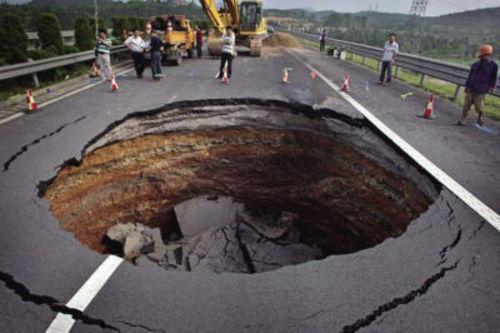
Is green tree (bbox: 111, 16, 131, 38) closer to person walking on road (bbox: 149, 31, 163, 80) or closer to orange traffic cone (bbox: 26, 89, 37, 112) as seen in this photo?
person walking on road (bbox: 149, 31, 163, 80)

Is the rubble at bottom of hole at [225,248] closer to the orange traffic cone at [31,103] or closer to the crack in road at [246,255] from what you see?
the crack in road at [246,255]

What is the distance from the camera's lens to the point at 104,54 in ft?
36.4

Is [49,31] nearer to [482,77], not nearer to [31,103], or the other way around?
[31,103]

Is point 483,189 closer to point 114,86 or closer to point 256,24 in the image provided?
point 114,86

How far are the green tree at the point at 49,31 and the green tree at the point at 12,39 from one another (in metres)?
1.62

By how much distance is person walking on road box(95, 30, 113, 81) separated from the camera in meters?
10.8

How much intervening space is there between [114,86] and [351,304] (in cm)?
919

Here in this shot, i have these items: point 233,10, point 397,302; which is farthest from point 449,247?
point 233,10

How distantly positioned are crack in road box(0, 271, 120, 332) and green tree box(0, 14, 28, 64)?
11054 millimetres

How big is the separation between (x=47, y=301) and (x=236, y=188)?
6523 millimetres

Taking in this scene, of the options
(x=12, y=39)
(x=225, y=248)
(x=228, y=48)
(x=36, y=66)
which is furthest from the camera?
(x=228, y=48)

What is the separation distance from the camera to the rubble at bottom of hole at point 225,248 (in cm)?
574

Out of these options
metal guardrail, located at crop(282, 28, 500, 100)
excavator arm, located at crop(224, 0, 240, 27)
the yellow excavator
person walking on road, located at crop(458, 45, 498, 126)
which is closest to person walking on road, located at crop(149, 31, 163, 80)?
the yellow excavator

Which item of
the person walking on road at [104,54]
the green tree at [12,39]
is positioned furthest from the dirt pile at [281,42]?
the green tree at [12,39]
